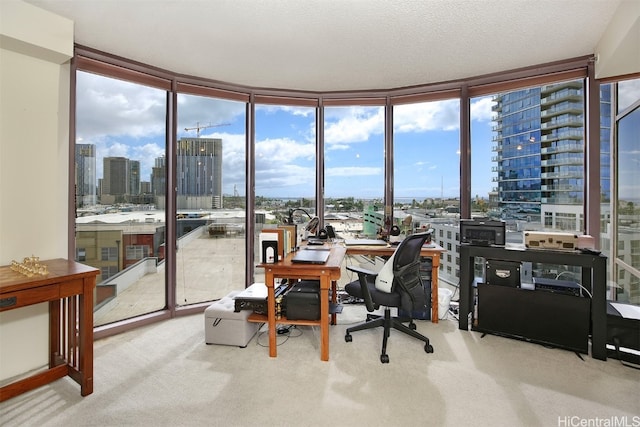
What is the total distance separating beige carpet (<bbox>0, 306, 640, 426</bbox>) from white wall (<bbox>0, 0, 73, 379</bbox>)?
18.2 inches

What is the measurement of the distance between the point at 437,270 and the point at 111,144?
3.62 metres

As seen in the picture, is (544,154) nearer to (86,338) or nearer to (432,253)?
(432,253)

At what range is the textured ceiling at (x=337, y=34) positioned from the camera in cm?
227

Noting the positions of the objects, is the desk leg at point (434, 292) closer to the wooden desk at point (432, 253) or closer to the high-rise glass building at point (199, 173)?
the wooden desk at point (432, 253)

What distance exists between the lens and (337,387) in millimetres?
2170

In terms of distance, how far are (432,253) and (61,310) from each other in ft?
11.0

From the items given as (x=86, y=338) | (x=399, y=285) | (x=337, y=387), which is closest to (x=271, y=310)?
(x=337, y=387)

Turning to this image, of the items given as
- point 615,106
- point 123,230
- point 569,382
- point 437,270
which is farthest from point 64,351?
point 615,106

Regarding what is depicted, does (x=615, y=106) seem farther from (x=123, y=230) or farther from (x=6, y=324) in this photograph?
(x=6, y=324)

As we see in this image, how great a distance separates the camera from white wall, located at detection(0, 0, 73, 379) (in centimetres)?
223

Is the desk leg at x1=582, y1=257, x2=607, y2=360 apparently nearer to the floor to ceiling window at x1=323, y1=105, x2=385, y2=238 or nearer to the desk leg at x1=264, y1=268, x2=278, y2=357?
the floor to ceiling window at x1=323, y1=105, x2=385, y2=238

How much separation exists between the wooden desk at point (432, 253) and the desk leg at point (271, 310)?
1.09m

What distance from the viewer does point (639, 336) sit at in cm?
242
